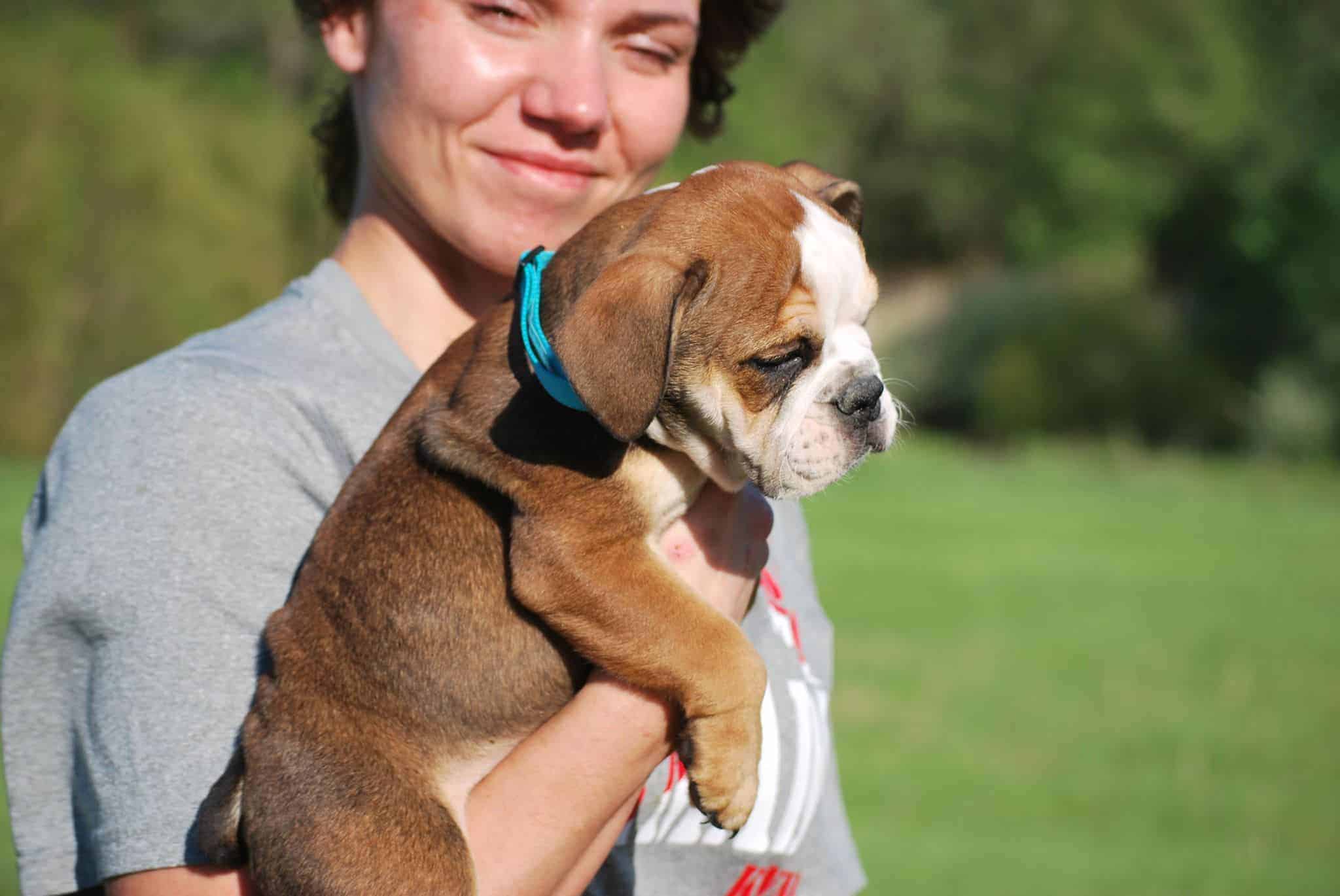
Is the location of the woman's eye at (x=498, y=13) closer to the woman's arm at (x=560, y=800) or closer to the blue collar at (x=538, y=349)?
the blue collar at (x=538, y=349)

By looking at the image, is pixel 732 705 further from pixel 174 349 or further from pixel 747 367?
pixel 174 349

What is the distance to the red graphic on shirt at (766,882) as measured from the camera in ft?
10.7

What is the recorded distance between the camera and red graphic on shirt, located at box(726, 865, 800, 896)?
3266mm

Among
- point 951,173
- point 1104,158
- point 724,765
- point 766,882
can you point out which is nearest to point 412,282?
point 724,765

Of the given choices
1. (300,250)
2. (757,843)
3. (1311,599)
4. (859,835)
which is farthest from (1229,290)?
(757,843)

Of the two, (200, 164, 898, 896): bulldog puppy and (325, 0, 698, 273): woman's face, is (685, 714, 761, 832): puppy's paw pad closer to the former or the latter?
(200, 164, 898, 896): bulldog puppy

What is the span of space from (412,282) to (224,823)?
156 cm

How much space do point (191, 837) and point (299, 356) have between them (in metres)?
1.14

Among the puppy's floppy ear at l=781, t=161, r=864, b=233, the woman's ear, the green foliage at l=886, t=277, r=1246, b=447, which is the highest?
the woman's ear

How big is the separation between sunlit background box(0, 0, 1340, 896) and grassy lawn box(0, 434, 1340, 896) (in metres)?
0.05

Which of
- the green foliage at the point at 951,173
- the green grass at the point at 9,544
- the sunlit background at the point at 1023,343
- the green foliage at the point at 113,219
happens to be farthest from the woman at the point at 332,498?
the green foliage at the point at 113,219

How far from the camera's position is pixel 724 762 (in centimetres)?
293

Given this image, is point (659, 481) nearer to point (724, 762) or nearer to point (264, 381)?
point (724, 762)

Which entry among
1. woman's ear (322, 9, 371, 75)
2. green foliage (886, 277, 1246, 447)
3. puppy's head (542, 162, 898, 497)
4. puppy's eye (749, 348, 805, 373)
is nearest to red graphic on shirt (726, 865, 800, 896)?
puppy's head (542, 162, 898, 497)
